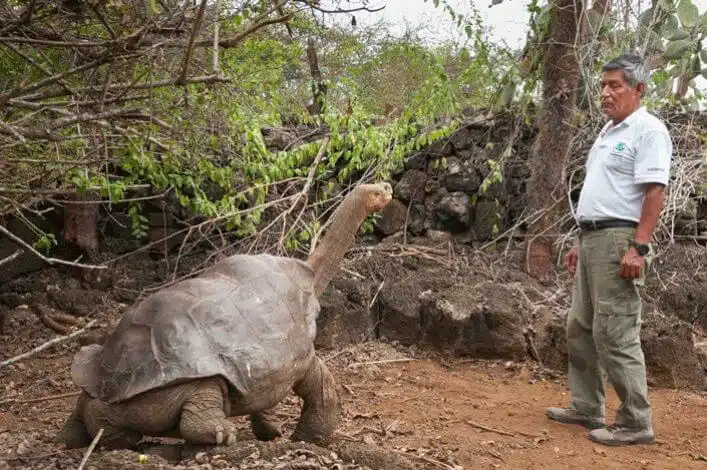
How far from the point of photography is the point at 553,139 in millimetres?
6621

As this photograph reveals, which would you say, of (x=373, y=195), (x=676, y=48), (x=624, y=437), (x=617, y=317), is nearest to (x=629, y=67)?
(x=617, y=317)

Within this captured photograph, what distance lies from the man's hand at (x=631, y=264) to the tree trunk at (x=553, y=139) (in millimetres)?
2596

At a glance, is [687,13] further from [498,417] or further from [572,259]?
[498,417]

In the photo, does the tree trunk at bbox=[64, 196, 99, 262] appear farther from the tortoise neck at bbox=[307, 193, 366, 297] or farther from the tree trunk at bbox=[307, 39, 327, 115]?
the tortoise neck at bbox=[307, 193, 366, 297]

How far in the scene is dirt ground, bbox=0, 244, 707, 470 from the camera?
12.4 feet

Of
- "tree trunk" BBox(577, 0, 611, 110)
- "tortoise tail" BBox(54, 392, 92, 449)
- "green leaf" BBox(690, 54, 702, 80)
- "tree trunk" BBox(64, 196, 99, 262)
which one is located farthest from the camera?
"tree trunk" BBox(64, 196, 99, 262)

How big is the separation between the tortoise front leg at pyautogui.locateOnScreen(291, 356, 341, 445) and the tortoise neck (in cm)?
47

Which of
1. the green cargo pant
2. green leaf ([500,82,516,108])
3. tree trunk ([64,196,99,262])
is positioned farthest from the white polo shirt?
tree trunk ([64,196,99,262])

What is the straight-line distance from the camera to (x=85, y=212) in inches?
276

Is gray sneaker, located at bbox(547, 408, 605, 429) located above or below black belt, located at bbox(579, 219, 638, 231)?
below

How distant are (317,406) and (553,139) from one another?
A: 12.7 ft

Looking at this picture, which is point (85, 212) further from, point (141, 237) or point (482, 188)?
point (482, 188)

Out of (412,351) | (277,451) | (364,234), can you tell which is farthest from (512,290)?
(277,451)

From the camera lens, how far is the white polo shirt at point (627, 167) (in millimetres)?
3920
